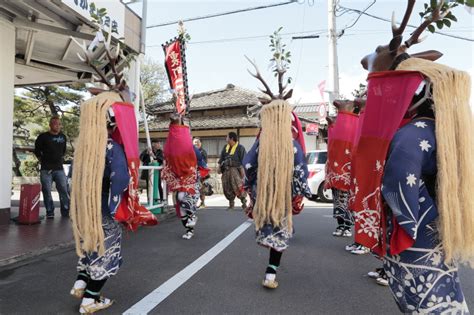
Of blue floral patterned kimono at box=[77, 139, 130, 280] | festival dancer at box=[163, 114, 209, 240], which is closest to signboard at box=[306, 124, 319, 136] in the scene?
festival dancer at box=[163, 114, 209, 240]

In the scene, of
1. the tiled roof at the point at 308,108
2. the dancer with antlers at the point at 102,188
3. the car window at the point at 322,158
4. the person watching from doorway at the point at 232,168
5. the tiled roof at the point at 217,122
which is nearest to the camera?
the dancer with antlers at the point at 102,188

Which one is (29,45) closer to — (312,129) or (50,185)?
(50,185)

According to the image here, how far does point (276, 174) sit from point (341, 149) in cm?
229

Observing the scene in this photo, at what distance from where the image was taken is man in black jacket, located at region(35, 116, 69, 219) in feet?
23.0

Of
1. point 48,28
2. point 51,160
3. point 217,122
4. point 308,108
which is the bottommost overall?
point 51,160

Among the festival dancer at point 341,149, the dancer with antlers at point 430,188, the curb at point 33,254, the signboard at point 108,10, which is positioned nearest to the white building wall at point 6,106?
the signboard at point 108,10

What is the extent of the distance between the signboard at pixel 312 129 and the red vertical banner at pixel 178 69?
8.60 metres

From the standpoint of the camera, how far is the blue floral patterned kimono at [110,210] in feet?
8.99

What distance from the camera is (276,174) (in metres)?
3.37

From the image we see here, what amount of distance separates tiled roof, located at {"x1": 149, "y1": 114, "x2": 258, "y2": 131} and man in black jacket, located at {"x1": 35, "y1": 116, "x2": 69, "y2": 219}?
1029 centimetres

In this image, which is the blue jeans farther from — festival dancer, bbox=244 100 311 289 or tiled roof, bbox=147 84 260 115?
tiled roof, bbox=147 84 260 115

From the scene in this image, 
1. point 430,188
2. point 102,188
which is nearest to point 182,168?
point 102,188

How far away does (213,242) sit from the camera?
5.62 metres

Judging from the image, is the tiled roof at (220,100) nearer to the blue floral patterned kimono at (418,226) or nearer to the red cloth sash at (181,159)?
the red cloth sash at (181,159)
